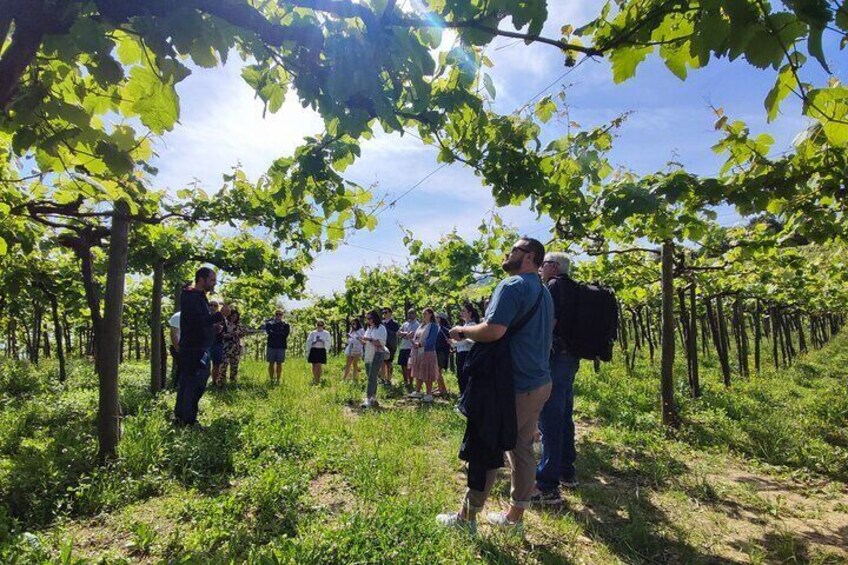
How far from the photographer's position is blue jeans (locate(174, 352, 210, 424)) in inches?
247

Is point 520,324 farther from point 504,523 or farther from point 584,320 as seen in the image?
point 504,523

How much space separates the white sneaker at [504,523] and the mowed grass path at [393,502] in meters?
0.07

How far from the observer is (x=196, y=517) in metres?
3.76

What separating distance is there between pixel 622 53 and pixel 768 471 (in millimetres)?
5637

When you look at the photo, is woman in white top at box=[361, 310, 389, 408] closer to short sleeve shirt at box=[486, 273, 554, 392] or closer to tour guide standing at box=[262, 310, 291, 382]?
tour guide standing at box=[262, 310, 291, 382]

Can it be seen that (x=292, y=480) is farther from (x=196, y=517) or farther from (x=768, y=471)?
(x=768, y=471)

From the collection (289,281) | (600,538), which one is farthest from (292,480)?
(289,281)

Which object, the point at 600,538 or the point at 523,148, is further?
the point at 523,148

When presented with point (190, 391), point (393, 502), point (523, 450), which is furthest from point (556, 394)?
point (190, 391)

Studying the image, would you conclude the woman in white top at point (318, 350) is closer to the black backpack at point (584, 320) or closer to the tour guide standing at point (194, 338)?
the tour guide standing at point (194, 338)

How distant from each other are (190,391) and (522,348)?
16.1ft

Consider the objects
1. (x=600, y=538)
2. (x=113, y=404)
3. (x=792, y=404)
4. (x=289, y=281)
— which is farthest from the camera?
(x=289, y=281)

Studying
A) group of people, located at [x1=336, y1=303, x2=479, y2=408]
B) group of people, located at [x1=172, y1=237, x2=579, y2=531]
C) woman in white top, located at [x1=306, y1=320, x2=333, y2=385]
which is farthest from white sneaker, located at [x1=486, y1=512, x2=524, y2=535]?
woman in white top, located at [x1=306, y1=320, x2=333, y2=385]

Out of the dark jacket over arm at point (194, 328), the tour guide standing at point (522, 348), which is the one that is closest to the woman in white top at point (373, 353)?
the dark jacket over arm at point (194, 328)
